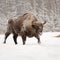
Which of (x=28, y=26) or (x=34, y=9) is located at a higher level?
(x=28, y=26)

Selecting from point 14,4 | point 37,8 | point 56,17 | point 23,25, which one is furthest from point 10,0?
point 23,25

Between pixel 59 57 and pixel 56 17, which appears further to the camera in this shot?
pixel 56 17

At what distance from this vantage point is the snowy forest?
37.6m

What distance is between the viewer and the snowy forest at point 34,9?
37562 mm

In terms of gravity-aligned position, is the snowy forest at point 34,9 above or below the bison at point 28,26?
below

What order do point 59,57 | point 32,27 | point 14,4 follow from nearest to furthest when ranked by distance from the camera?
point 59,57 → point 32,27 → point 14,4

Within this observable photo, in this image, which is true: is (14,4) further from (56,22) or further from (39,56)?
(39,56)

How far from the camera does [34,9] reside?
1533 inches

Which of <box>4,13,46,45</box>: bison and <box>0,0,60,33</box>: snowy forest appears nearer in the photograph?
<box>4,13,46,45</box>: bison

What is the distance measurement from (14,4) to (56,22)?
6.72 meters

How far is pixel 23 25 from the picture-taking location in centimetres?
962

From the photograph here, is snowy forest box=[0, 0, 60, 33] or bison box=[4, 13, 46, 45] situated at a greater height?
bison box=[4, 13, 46, 45]

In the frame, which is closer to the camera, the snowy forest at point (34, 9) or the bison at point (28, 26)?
the bison at point (28, 26)

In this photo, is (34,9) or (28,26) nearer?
(28,26)
